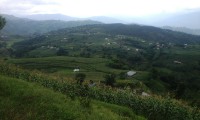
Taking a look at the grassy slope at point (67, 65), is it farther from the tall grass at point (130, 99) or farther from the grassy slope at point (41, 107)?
Result: the grassy slope at point (41, 107)

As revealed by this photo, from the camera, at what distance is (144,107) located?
64.2 ft

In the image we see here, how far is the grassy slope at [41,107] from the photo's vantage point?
1478cm

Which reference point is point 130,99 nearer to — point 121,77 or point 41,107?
point 41,107

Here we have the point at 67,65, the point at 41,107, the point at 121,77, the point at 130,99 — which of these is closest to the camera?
the point at 41,107

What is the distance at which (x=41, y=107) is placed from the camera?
15.6 meters

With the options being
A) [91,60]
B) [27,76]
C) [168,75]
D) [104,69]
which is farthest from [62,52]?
[27,76]

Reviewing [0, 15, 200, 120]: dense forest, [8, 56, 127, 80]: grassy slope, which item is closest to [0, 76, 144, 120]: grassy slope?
[0, 15, 200, 120]: dense forest

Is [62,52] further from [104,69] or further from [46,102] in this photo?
[46,102]

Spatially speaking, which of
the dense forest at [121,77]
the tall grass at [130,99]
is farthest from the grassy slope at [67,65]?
the tall grass at [130,99]

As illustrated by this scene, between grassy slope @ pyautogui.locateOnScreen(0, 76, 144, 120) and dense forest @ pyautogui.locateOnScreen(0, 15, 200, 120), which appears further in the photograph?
dense forest @ pyautogui.locateOnScreen(0, 15, 200, 120)

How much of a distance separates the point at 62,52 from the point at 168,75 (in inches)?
2583

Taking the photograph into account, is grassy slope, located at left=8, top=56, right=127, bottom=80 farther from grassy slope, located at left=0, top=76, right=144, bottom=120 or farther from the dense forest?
grassy slope, located at left=0, top=76, right=144, bottom=120

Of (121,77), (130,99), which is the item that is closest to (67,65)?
(121,77)

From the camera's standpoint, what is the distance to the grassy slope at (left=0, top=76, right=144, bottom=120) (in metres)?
14.8
